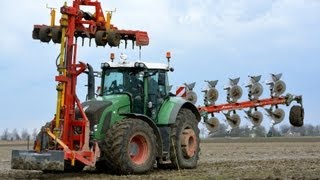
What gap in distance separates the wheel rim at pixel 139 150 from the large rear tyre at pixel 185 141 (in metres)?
1.29

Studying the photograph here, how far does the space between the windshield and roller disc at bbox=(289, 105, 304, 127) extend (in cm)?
1083

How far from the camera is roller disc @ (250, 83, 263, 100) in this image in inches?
1026

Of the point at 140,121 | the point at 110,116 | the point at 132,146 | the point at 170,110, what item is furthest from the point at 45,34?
the point at 170,110

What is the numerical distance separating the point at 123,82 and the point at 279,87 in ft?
40.6

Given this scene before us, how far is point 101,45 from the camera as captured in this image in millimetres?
14031

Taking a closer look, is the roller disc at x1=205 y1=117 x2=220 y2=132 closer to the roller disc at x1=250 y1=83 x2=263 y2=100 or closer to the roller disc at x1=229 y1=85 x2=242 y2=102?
the roller disc at x1=229 y1=85 x2=242 y2=102

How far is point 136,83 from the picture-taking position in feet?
50.0

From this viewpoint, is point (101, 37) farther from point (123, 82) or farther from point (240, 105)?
point (240, 105)

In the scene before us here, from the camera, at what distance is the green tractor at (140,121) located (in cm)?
1347

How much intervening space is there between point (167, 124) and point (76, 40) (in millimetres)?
3303

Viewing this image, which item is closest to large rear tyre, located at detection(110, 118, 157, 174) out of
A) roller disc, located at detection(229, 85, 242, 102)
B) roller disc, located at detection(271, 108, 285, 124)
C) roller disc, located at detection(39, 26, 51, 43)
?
roller disc, located at detection(39, 26, 51, 43)

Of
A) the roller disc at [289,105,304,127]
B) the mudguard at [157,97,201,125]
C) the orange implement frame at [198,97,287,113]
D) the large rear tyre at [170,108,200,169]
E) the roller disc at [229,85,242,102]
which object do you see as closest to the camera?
the mudguard at [157,97,201,125]

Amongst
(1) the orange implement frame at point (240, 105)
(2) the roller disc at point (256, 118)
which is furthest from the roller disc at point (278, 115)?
(2) the roller disc at point (256, 118)

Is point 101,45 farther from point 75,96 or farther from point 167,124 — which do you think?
point 167,124
